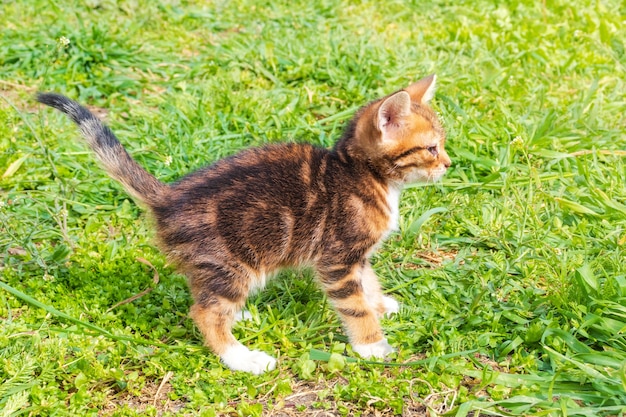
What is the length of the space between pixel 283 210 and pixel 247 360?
0.81 m

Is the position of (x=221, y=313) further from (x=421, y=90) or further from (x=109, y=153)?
(x=421, y=90)

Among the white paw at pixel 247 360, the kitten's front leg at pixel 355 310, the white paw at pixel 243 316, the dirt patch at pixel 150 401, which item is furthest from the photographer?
the white paw at pixel 243 316

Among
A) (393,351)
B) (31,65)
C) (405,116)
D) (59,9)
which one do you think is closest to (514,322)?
(393,351)

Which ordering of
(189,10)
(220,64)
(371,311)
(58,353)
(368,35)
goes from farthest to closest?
1. (189,10)
2. (368,35)
3. (220,64)
4. (371,311)
5. (58,353)

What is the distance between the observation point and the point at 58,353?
3.76 meters

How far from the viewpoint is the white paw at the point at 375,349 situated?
3.93 meters

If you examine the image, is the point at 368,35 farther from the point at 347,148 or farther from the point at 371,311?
the point at 371,311

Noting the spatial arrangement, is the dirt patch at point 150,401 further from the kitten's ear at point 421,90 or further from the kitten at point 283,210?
the kitten's ear at point 421,90

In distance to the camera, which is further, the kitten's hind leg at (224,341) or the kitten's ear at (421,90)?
the kitten's ear at (421,90)

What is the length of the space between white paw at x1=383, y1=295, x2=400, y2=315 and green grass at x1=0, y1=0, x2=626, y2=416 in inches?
4.1

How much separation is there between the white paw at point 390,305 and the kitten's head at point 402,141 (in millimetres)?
687

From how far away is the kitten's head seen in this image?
4070mm

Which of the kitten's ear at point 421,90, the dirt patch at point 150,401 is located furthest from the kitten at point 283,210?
the dirt patch at point 150,401

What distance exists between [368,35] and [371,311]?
375 centimetres
